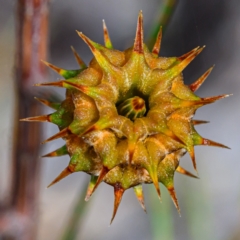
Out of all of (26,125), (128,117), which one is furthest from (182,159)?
(128,117)

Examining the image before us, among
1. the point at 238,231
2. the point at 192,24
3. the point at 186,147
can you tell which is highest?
the point at 192,24

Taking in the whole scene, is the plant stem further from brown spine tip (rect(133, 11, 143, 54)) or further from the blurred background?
brown spine tip (rect(133, 11, 143, 54))

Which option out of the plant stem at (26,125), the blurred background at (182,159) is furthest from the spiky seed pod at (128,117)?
the blurred background at (182,159)

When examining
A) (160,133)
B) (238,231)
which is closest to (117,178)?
(160,133)

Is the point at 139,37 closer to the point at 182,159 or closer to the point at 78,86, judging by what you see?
the point at 78,86

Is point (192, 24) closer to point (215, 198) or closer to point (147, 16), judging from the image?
point (147, 16)

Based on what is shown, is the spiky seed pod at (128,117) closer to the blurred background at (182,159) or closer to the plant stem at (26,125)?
the plant stem at (26,125)

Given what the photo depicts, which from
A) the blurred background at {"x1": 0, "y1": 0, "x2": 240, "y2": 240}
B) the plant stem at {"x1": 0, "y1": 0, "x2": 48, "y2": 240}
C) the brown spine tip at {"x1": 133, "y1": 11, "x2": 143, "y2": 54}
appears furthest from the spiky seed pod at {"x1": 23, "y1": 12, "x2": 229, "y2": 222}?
the blurred background at {"x1": 0, "y1": 0, "x2": 240, "y2": 240}
